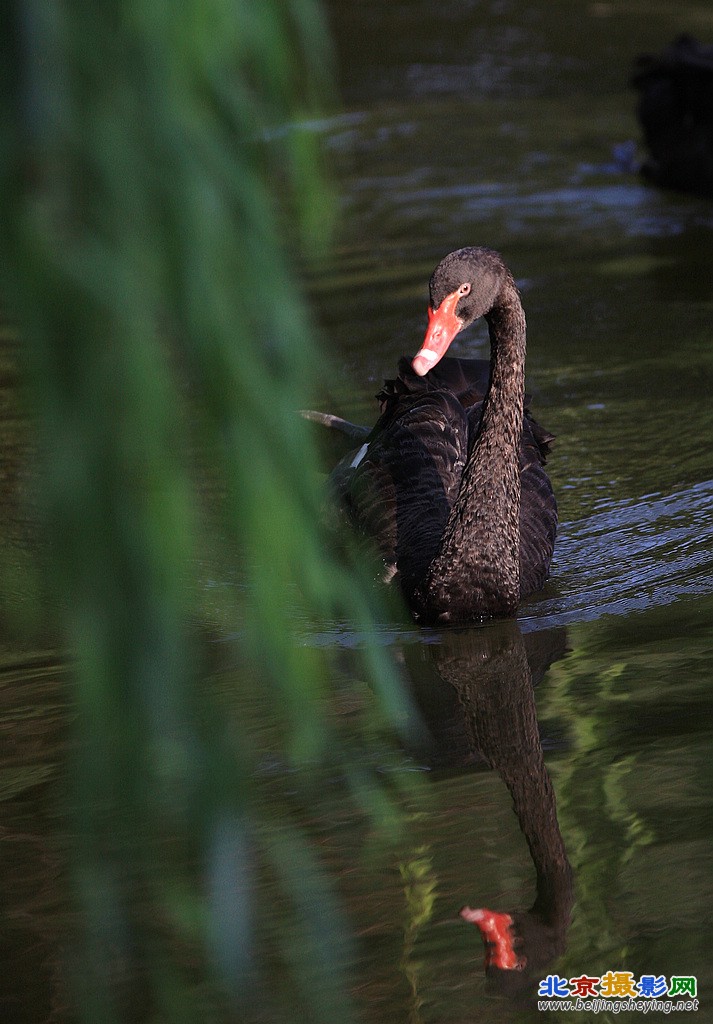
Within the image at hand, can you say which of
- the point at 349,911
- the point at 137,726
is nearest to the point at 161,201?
the point at 137,726

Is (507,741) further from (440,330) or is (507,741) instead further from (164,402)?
(164,402)

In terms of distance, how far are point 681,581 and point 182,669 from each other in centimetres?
368

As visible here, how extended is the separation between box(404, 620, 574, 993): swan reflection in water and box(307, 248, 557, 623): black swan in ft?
0.52

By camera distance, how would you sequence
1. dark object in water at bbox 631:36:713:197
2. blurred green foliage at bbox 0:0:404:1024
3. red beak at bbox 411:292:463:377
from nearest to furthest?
blurred green foliage at bbox 0:0:404:1024, red beak at bbox 411:292:463:377, dark object in water at bbox 631:36:713:197

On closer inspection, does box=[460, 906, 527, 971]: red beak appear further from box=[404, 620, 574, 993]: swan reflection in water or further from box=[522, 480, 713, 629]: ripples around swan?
box=[522, 480, 713, 629]: ripples around swan

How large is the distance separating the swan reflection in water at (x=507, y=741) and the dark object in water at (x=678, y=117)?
575 centimetres

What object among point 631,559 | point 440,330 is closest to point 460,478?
point 631,559

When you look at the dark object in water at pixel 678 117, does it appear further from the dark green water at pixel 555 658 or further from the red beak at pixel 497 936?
the red beak at pixel 497 936

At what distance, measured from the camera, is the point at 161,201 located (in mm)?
1057

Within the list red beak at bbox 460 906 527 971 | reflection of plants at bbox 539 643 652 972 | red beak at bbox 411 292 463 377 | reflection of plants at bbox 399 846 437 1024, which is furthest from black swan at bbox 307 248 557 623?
red beak at bbox 460 906 527 971

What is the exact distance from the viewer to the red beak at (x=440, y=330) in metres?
4.27

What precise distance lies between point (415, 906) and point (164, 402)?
209cm

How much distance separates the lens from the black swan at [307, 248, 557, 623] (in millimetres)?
4473

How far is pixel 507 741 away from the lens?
3688 mm
